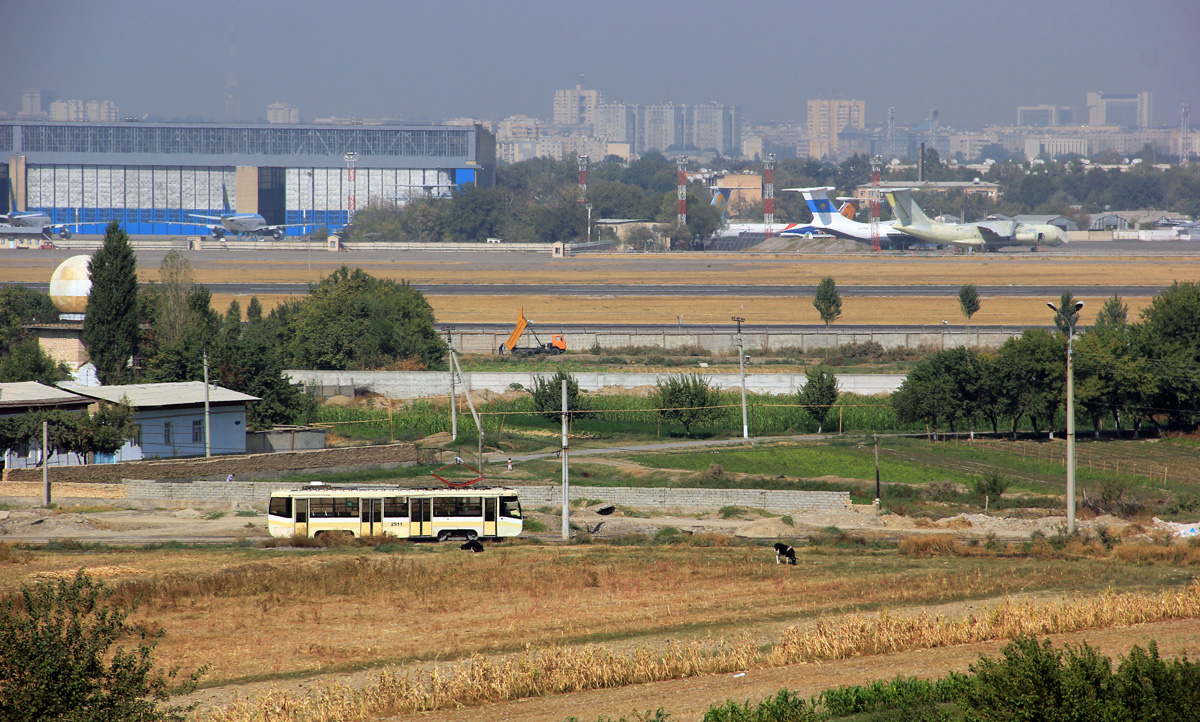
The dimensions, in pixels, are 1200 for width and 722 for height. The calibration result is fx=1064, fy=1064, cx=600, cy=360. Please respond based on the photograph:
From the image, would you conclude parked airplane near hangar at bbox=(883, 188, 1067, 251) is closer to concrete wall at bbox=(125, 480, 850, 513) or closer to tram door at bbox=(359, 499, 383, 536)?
concrete wall at bbox=(125, 480, 850, 513)

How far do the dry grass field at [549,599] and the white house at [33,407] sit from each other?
10.8m

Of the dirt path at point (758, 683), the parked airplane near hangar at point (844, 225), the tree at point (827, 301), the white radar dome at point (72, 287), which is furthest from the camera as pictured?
the parked airplane near hangar at point (844, 225)

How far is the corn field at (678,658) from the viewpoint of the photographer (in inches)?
555

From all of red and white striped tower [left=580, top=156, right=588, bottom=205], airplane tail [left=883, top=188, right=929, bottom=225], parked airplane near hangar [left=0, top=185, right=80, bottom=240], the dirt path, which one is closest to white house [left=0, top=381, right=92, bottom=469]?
the dirt path

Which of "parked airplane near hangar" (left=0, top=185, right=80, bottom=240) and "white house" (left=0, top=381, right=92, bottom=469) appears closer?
"white house" (left=0, top=381, right=92, bottom=469)

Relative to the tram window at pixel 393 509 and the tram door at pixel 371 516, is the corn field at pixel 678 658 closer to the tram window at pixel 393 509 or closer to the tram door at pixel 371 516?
the tram window at pixel 393 509

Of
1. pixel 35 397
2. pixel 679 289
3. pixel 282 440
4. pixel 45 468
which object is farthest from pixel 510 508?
pixel 679 289

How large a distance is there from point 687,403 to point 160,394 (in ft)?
67.1

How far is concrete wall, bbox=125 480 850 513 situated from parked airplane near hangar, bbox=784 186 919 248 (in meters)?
101

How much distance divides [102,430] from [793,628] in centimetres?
2597

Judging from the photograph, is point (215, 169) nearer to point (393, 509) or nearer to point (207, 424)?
point (207, 424)

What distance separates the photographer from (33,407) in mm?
34406

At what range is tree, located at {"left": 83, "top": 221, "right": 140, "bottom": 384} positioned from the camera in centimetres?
4478

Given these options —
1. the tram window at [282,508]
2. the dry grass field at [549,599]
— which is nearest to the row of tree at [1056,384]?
the dry grass field at [549,599]
